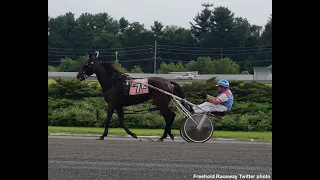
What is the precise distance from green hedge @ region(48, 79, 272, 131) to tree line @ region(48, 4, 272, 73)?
255 millimetres

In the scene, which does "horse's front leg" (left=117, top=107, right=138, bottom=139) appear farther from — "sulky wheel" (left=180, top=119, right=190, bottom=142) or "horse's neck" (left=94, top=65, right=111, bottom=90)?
"sulky wheel" (left=180, top=119, right=190, bottom=142)

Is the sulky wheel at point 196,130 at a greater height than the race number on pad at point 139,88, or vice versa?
the race number on pad at point 139,88

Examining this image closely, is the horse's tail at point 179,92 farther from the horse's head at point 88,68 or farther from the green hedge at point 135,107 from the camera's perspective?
the horse's head at point 88,68

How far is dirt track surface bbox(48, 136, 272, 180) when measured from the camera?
455 centimetres

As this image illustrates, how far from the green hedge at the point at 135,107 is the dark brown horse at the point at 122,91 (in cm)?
6

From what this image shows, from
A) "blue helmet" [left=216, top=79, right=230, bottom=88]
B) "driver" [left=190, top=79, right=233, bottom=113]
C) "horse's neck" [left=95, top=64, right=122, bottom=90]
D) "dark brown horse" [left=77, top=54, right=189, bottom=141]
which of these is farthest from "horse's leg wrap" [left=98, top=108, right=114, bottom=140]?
"blue helmet" [left=216, top=79, right=230, bottom=88]

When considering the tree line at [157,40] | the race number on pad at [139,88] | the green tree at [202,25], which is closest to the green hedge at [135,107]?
the race number on pad at [139,88]

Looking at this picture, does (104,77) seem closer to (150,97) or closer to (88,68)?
(88,68)

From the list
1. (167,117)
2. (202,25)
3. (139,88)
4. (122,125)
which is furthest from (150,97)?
(202,25)

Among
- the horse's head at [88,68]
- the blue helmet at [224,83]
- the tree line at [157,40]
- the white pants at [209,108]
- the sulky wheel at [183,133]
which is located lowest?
the sulky wheel at [183,133]

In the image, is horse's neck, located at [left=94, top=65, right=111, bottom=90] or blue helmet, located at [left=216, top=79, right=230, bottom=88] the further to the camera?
horse's neck, located at [left=94, top=65, right=111, bottom=90]

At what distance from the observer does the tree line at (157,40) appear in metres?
4.62
